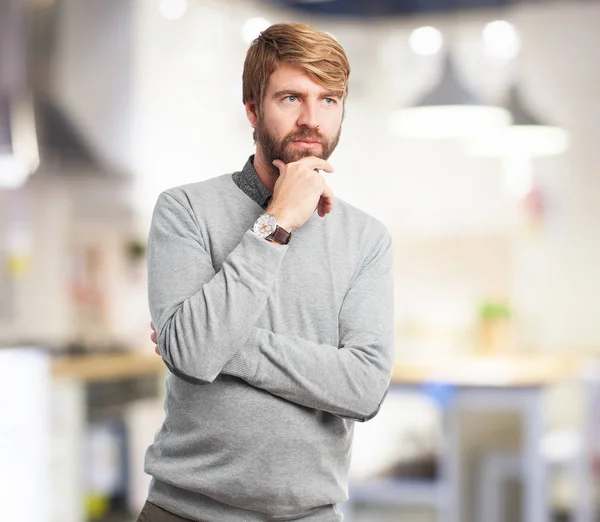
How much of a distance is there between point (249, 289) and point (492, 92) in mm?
5331

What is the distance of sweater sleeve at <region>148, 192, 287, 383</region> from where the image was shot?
1.22 m

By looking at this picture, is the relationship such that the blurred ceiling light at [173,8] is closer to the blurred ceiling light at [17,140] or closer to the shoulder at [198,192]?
the blurred ceiling light at [17,140]

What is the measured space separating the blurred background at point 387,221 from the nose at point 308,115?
2735 millimetres

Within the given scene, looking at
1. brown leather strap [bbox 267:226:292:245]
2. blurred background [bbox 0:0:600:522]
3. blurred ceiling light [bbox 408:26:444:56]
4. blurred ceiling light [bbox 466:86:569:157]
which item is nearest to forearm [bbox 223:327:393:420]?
brown leather strap [bbox 267:226:292:245]

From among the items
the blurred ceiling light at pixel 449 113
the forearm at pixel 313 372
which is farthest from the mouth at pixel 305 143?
the blurred ceiling light at pixel 449 113

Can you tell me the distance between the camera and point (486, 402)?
14.5 ft

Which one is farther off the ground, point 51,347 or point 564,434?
point 51,347

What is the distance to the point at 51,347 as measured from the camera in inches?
201

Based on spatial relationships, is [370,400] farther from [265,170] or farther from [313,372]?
[265,170]

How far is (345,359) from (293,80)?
358mm

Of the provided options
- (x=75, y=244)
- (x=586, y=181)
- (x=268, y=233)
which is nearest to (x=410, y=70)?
(x=586, y=181)

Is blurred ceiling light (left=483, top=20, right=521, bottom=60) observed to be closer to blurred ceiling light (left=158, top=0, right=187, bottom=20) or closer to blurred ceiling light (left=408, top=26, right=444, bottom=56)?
blurred ceiling light (left=408, top=26, right=444, bottom=56)

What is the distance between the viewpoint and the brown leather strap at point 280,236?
4.13ft

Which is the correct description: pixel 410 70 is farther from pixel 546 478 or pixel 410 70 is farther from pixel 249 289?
pixel 249 289
